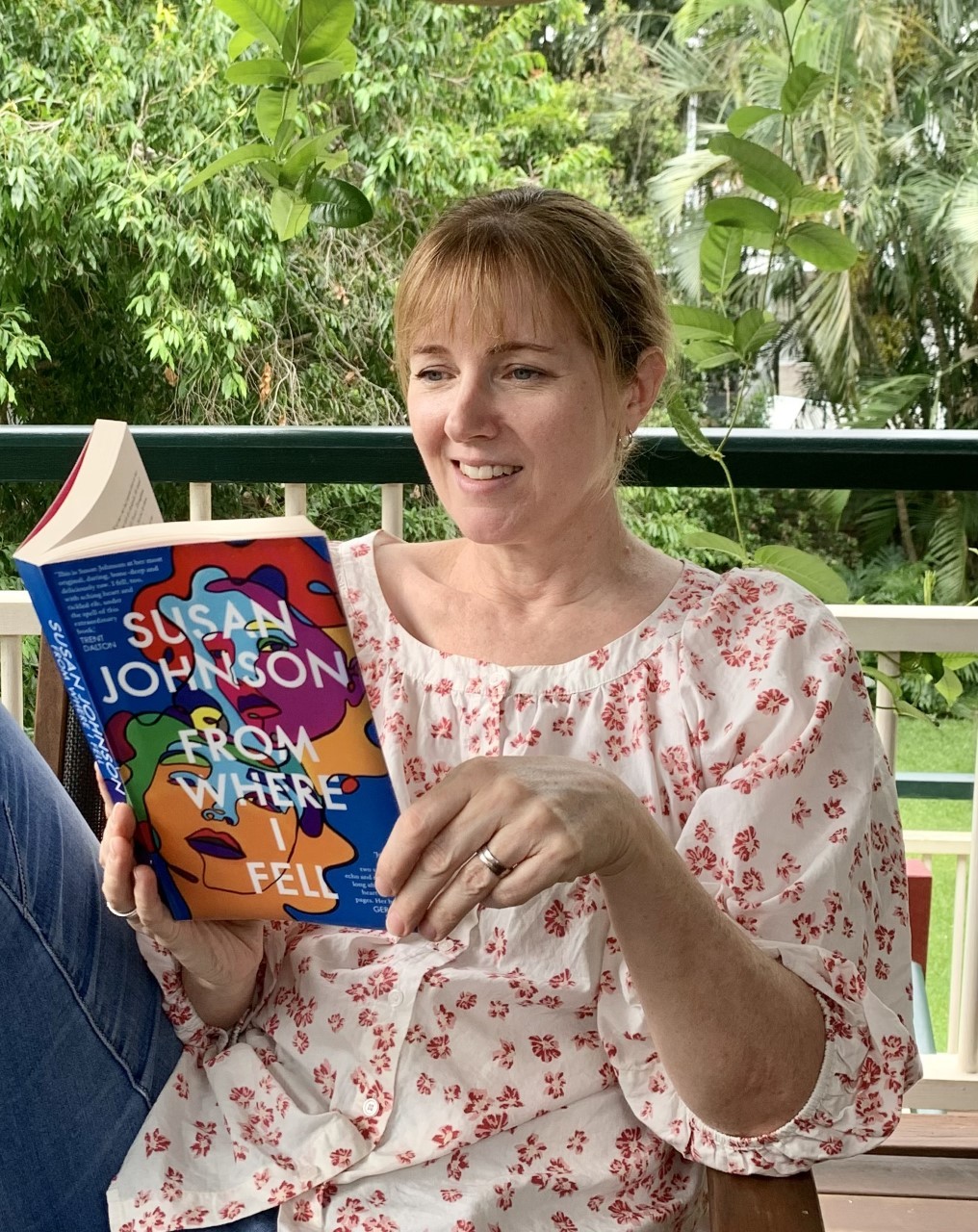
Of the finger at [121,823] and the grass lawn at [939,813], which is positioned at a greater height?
the finger at [121,823]

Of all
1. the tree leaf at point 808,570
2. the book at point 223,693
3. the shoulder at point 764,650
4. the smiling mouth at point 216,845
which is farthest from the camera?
the tree leaf at point 808,570

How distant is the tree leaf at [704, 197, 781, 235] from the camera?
172 cm

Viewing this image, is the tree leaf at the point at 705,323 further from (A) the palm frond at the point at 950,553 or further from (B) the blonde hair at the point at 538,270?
(A) the palm frond at the point at 950,553

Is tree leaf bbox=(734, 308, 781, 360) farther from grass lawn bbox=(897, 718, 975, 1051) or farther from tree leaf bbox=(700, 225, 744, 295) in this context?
grass lawn bbox=(897, 718, 975, 1051)

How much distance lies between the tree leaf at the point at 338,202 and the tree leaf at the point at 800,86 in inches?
21.0

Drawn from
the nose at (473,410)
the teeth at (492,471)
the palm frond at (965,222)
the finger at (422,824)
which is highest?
the nose at (473,410)

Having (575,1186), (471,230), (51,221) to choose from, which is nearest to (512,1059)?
(575,1186)

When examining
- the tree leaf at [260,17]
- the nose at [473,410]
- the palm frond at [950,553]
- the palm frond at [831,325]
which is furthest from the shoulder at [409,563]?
the palm frond at [831,325]

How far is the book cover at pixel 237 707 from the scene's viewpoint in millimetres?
802

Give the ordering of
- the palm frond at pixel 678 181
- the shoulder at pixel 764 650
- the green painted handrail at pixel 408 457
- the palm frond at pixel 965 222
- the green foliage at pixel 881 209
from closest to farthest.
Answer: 1. the shoulder at pixel 764 650
2. the green painted handrail at pixel 408 457
3. the palm frond at pixel 965 222
4. the green foliage at pixel 881 209
5. the palm frond at pixel 678 181

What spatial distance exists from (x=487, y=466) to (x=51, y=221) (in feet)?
28.6

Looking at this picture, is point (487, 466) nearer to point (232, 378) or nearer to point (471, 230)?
point (471, 230)

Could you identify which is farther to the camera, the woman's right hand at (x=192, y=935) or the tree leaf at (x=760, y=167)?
the tree leaf at (x=760, y=167)

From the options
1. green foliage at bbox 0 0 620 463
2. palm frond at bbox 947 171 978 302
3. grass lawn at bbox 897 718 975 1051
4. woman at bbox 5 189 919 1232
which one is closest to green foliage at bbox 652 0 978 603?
palm frond at bbox 947 171 978 302
